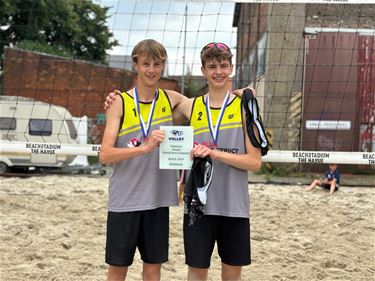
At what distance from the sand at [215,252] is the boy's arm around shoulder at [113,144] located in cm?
158

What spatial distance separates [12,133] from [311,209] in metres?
7.16

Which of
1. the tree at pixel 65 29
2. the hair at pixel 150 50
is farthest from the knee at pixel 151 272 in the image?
the tree at pixel 65 29

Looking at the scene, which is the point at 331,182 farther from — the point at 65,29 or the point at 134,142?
the point at 65,29

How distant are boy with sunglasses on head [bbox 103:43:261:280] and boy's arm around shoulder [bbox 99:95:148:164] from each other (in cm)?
35

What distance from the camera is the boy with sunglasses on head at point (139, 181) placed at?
2.24 metres

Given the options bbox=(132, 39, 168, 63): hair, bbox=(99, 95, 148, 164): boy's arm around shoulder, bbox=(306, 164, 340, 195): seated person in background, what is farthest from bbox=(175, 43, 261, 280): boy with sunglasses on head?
bbox=(306, 164, 340, 195): seated person in background

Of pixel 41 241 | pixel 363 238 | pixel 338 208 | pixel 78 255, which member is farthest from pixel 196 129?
pixel 338 208

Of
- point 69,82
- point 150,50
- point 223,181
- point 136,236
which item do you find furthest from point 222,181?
point 69,82

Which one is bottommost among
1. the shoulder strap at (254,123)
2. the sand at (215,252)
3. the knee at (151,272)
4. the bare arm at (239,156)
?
the sand at (215,252)

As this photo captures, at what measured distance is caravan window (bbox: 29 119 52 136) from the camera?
10.6 metres

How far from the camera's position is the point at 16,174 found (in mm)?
10180

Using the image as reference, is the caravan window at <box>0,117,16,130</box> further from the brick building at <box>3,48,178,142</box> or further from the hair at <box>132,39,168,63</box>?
the hair at <box>132,39,168,63</box>

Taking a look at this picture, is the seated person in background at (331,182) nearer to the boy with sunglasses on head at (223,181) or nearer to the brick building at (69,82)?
the boy with sunglasses on head at (223,181)

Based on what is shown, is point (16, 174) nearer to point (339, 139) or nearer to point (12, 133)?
point (12, 133)
